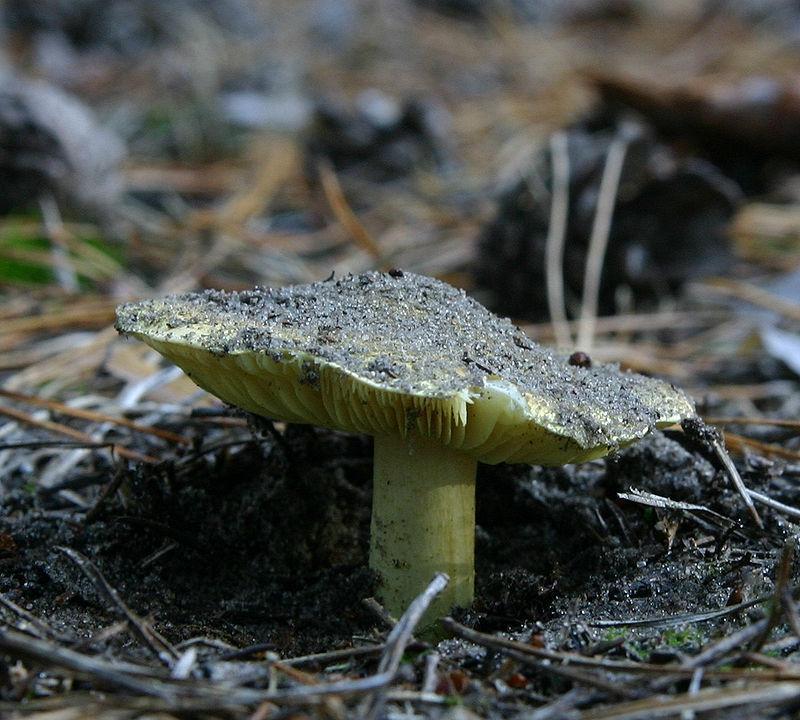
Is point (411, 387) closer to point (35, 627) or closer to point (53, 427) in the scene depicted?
point (35, 627)

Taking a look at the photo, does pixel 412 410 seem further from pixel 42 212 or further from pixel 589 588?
pixel 42 212

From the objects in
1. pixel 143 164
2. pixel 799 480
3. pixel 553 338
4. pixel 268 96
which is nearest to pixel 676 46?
pixel 268 96

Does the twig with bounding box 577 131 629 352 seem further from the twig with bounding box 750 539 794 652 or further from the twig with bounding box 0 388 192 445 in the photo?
the twig with bounding box 750 539 794 652

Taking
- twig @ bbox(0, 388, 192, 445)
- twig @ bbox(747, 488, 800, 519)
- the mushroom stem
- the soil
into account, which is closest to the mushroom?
the mushroom stem

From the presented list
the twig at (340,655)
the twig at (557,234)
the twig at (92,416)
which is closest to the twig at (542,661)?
the twig at (340,655)

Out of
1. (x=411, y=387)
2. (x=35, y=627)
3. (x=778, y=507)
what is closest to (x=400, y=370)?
(x=411, y=387)

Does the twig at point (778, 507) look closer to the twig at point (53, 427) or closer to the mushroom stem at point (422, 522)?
the mushroom stem at point (422, 522)
